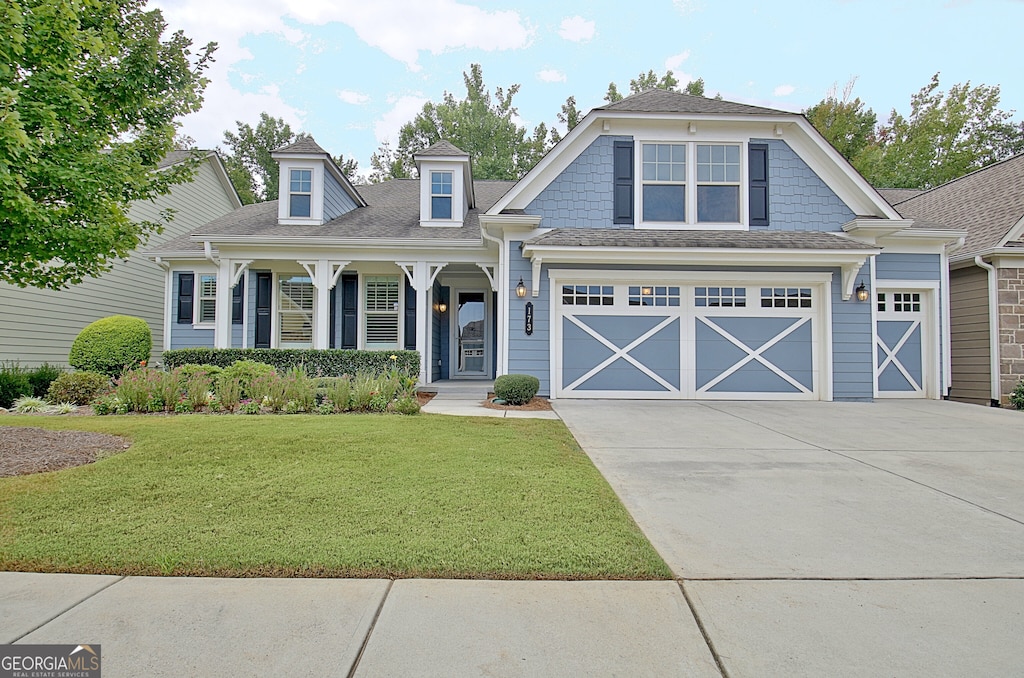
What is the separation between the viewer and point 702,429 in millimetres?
6980

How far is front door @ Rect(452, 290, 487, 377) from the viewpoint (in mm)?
15016

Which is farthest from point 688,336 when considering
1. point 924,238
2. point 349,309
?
point 349,309

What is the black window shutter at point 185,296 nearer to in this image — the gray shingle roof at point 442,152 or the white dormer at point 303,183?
the white dormer at point 303,183

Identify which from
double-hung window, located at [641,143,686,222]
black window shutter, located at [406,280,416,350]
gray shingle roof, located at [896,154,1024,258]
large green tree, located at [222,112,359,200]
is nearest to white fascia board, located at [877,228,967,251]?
gray shingle roof, located at [896,154,1024,258]

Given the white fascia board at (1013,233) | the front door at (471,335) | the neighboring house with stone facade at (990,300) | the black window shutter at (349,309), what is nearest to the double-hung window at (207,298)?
the black window shutter at (349,309)

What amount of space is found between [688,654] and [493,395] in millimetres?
8468

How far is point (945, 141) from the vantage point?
82.0 feet

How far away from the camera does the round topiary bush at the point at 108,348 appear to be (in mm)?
11625

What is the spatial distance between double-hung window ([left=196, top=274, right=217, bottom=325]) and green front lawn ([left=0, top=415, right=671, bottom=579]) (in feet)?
30.4

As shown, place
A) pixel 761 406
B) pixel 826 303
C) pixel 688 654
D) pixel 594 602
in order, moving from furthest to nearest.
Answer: pixel 826 303, pixel 761 406, pixel 594 602, pixel 688 654

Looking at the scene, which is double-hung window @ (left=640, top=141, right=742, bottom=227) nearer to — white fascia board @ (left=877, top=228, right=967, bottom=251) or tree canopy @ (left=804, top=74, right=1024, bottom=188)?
white fascia board @ (left=877, top=228, right=967, bottom=251)

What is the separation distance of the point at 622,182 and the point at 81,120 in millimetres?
8515

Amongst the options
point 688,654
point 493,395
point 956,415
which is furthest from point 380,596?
point 956,415

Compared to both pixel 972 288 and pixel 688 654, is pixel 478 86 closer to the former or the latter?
pixel 972 288
